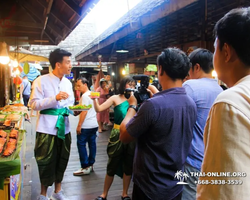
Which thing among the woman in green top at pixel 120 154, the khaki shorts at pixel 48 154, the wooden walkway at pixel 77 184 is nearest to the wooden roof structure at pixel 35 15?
the woman in green top at pixel 120 154

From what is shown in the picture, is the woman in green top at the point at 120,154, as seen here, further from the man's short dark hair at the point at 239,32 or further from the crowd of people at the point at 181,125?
the man's short dark hair at the point at 239,32

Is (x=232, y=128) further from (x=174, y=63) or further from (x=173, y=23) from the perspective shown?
(x=173, y=23)

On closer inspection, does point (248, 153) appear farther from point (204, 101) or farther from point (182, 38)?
point (182, 38)

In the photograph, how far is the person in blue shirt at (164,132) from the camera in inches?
70.8

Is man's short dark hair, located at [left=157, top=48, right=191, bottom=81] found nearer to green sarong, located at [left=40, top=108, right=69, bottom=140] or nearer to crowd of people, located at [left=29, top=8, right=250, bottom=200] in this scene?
crowd of people, located at [left=29, top=8, right=250, bottom=200]

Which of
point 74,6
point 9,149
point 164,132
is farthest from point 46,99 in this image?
point 74,6

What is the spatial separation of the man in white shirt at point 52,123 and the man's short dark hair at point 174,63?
6.09 ft

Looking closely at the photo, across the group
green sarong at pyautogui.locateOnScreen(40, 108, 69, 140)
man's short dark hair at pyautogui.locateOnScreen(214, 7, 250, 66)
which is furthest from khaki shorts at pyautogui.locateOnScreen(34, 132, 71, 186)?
man's short dark hair at pyautogui.locateOnScreen(214, 7, 250, 66)

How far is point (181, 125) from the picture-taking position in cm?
189

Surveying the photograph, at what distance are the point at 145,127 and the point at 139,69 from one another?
927 centimetres

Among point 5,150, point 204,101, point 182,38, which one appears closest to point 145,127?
point 204,101

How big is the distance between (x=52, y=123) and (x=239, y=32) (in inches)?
118

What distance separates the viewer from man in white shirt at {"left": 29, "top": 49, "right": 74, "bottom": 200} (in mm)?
3322

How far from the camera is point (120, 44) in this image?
10.2 metres
